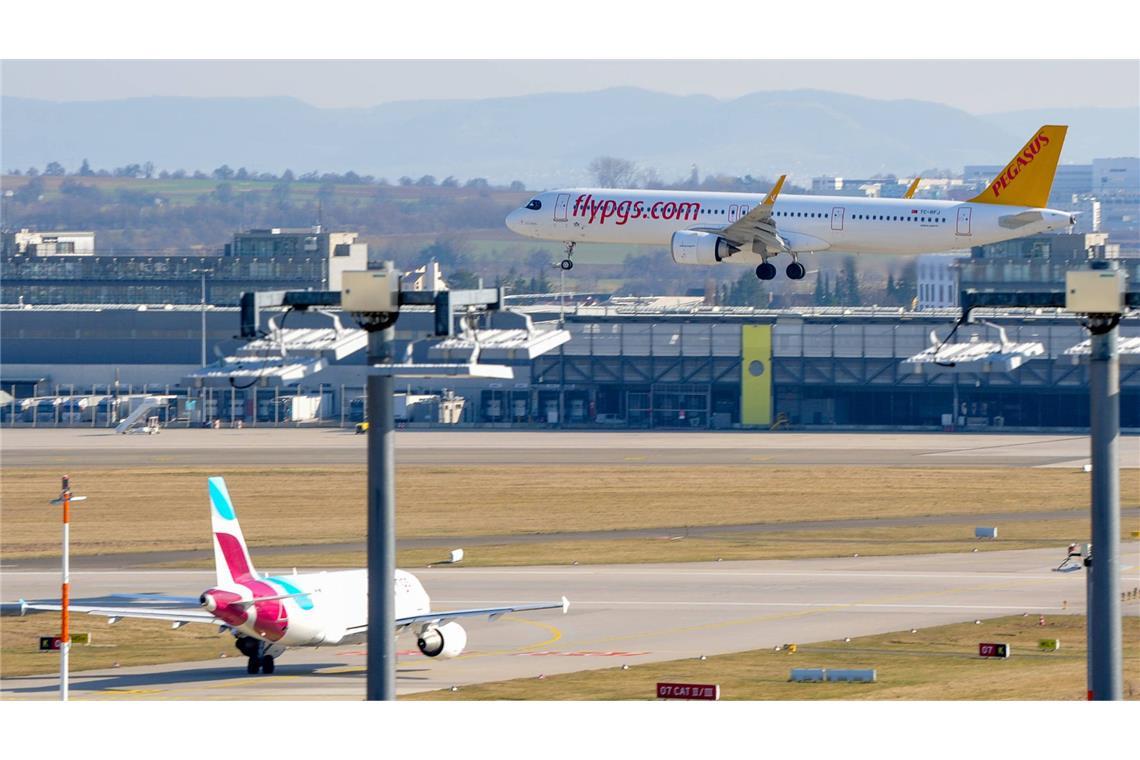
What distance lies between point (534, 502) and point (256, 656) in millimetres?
43727

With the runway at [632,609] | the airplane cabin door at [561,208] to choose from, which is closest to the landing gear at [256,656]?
the runway at [632,609]

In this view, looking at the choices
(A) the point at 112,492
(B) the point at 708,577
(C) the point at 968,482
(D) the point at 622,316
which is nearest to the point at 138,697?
(B) the point at 708,577

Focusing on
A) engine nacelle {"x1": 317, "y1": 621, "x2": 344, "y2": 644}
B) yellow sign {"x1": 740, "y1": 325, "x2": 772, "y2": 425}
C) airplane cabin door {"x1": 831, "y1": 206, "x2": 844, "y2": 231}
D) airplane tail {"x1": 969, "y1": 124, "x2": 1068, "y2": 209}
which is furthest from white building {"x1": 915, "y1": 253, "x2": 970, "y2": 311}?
engine nacelle {"x1": 317, "y1": 621, "x2": 344, "y2": 644}

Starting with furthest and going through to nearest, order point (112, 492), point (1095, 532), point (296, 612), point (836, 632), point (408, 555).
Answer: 1. point (112, 492)
2. point (408, 555)
3. point (836, 632)
4. point (296, 612)
5. point (1095, 532)

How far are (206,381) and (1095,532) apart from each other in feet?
46.4

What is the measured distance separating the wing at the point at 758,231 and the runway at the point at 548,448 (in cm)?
1751

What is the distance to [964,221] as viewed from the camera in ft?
330

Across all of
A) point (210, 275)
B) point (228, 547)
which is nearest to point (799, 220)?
point (228, 547)

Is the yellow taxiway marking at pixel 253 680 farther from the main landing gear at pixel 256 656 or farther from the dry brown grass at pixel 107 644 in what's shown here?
the dry brown grass at pixel 107 644

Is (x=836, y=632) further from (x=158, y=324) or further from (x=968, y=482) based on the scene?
(x=158, y=324)

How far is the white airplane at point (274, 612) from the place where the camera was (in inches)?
1906

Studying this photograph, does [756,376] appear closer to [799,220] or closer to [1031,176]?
[799,220]

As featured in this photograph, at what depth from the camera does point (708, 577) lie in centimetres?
6731

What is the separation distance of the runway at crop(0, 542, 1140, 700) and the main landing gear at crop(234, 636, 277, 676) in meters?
0.47
